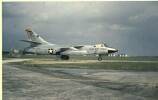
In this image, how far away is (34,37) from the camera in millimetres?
10742

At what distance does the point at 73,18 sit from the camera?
1013cm

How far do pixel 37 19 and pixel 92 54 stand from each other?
415 cm

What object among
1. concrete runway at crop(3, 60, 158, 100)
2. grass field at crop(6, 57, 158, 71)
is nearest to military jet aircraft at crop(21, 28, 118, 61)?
grass field at crop(6, 57, 158, 71)

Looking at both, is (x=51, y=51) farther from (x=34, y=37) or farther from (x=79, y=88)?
(x=79, y=88)

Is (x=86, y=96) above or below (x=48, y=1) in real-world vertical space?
below

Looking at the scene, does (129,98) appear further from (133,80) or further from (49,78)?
(49,78)

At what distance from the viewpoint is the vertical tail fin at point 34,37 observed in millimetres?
10158

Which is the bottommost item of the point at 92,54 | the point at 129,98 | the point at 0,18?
the point at 129,98

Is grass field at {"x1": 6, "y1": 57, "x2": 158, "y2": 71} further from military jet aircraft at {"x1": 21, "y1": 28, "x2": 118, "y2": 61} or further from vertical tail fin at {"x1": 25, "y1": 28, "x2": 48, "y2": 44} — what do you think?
vertical tail fin at {"x1": 25, "y1": 28, "x2": 48, "y2": 44}

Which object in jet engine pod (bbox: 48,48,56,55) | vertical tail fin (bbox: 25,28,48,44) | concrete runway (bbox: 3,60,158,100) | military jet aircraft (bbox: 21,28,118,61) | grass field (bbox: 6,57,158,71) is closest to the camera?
concrete runway (bbox: 3,60,158,100)

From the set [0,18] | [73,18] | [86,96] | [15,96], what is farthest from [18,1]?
[86,96]

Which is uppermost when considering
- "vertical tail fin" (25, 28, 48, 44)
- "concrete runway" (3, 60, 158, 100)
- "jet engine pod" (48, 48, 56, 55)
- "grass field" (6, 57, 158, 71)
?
"vertical tail fin" (25, 28, 48, 44)

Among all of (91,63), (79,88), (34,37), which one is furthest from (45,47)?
(79,88)

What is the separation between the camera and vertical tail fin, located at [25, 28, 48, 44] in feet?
33.3
